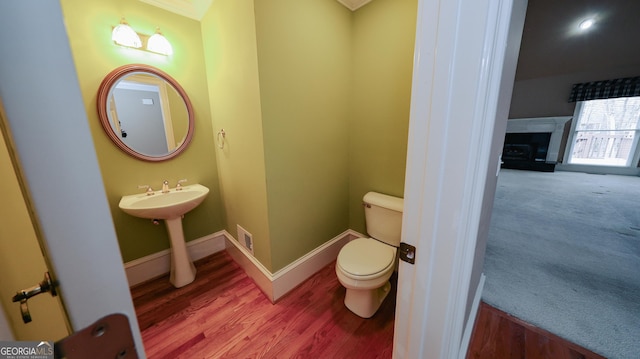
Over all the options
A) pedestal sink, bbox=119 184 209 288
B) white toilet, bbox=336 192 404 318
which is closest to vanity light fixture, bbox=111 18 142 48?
pedestal sink, bbox=119 184 209 288

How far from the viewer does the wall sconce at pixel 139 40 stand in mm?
1440

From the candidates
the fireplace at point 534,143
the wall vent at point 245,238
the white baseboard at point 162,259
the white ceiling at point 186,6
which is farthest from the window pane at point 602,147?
the white baseboard at point 162,259

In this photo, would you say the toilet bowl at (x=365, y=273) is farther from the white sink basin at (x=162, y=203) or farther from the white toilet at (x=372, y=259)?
the white sink basin at (x=162, y=203)

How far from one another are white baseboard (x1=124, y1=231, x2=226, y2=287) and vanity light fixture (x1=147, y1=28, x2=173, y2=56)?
163cm

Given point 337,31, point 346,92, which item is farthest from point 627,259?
point 337,31

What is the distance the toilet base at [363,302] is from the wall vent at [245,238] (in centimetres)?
87

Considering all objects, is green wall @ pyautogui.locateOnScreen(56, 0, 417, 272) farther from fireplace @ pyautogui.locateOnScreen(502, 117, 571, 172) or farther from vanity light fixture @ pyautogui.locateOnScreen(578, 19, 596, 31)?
fireplace @ pyautogui.locateOnScreen(502, 117, 571, 172)

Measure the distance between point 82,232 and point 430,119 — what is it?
0.70 metres

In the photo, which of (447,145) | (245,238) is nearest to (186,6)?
(245,238)

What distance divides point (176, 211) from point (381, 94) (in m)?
1.79

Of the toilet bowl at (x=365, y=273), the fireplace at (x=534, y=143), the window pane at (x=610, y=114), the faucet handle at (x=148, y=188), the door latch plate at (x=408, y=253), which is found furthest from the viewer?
the fireplace at (x=534, y=143)

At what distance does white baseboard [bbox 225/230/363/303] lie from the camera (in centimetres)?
158

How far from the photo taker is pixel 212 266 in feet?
6.49

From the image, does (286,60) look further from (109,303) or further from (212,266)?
(212,266)
